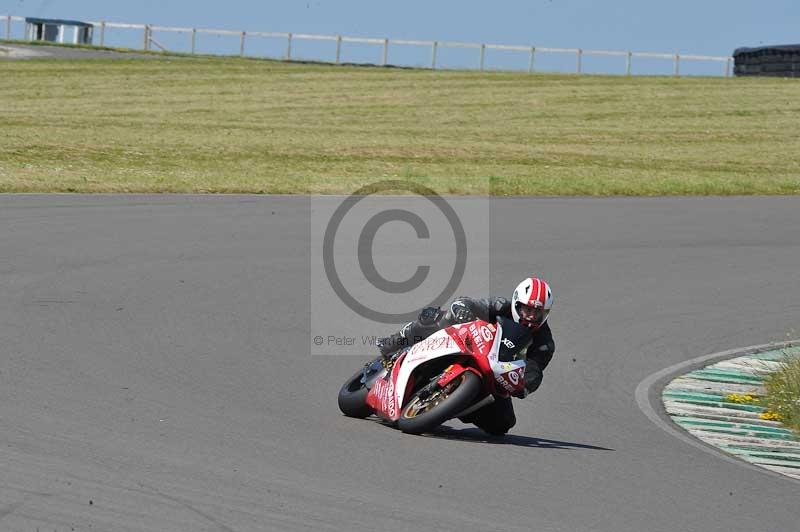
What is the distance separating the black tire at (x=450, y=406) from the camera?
7914mm

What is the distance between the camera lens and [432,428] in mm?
8070

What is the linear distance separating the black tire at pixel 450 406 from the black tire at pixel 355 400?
61cm

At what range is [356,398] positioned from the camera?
874cm

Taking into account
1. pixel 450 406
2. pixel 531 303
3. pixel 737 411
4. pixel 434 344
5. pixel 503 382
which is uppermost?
pixel 531 303

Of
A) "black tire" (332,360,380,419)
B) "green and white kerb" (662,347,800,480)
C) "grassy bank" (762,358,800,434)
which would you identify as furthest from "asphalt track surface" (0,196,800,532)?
"grassy bank" (762,358,800,434)

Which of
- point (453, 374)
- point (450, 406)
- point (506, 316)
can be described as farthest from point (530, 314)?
point (450, 406)

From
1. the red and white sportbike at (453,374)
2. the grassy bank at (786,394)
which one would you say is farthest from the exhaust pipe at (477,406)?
the grassy bank at (786,394)

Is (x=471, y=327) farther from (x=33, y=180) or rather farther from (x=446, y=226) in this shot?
(x=33, y=180)

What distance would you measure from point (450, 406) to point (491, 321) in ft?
2.36

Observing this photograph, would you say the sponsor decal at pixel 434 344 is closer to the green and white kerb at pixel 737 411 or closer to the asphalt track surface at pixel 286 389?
the asphalt track surface at pixel 286 389

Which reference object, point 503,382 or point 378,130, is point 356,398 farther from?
point 378,130

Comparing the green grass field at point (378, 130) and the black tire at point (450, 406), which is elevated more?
the green grass field at point (378, 130)

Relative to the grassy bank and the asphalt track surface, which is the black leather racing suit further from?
the grassy bank

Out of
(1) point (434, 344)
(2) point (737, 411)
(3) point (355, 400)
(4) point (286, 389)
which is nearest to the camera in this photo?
(1) point (434, 344)
